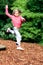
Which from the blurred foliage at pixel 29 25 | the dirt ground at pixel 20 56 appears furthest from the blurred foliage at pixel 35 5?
the dirt ground at pixel 20 56

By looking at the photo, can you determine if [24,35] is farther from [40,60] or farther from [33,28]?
[40,60]

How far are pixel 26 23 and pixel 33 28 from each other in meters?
0.44

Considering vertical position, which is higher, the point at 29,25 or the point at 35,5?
the point at 35,5

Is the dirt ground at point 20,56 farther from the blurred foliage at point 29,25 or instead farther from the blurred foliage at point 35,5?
the blurred foliage at point 35,5

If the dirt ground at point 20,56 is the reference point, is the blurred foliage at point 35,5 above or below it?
above

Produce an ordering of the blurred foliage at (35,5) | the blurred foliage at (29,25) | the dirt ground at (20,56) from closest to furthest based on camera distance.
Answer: the dirt ground at (20,56) → the blurred foliage at (29,25) → the blurred foliage at (35,5)

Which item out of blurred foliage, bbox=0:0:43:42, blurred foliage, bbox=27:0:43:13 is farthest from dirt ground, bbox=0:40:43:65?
blurred foliage, bbox=27:0:43:13

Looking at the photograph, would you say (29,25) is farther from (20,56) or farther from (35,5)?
(20,56)

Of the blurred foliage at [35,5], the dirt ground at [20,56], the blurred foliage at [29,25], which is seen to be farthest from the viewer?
the blurred foliage at [35,5]

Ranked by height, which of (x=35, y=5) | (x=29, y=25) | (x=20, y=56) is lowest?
(x=20, y=56)

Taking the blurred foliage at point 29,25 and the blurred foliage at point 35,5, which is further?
the blurred foliage at point 35,5

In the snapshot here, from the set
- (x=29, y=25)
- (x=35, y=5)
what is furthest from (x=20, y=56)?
(x=35, y=5)

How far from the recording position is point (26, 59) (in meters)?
9.01

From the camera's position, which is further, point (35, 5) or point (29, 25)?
point (35, 5)
